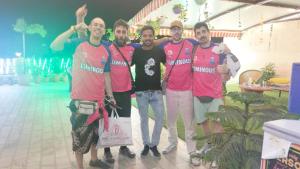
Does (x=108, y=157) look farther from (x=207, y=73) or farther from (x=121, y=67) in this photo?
(x=207, y=73)

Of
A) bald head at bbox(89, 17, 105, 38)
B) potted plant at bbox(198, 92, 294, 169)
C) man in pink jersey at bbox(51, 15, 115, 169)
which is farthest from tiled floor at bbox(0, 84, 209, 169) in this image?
potted plant at bbox(198, 92, 294, 169)

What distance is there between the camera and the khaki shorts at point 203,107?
3220mm

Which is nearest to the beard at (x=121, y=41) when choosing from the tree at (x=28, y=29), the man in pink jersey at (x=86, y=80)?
the man in pink jersey at (x=86, y=80)

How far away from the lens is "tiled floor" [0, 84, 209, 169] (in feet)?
11.2

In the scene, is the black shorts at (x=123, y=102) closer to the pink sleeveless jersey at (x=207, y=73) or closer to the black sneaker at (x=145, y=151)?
the black sneaker at (x=145, y=151)

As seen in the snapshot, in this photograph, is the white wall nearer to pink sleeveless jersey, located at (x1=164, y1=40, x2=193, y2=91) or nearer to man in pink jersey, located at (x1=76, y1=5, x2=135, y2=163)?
pink sleeveless jersey, located at (x1=164, y1=40, x2=193, y2=91)

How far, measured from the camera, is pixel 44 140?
171 inches

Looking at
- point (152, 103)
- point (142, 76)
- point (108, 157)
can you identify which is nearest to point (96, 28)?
point (142, 76)

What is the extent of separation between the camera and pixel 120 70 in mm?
3305

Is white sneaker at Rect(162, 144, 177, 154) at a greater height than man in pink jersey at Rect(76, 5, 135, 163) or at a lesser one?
lesser

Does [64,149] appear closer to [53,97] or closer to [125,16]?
[125,16]

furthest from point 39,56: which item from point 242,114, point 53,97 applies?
point 242,114

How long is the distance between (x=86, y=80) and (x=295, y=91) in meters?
2.04

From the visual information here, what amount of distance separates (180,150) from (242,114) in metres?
2.26
